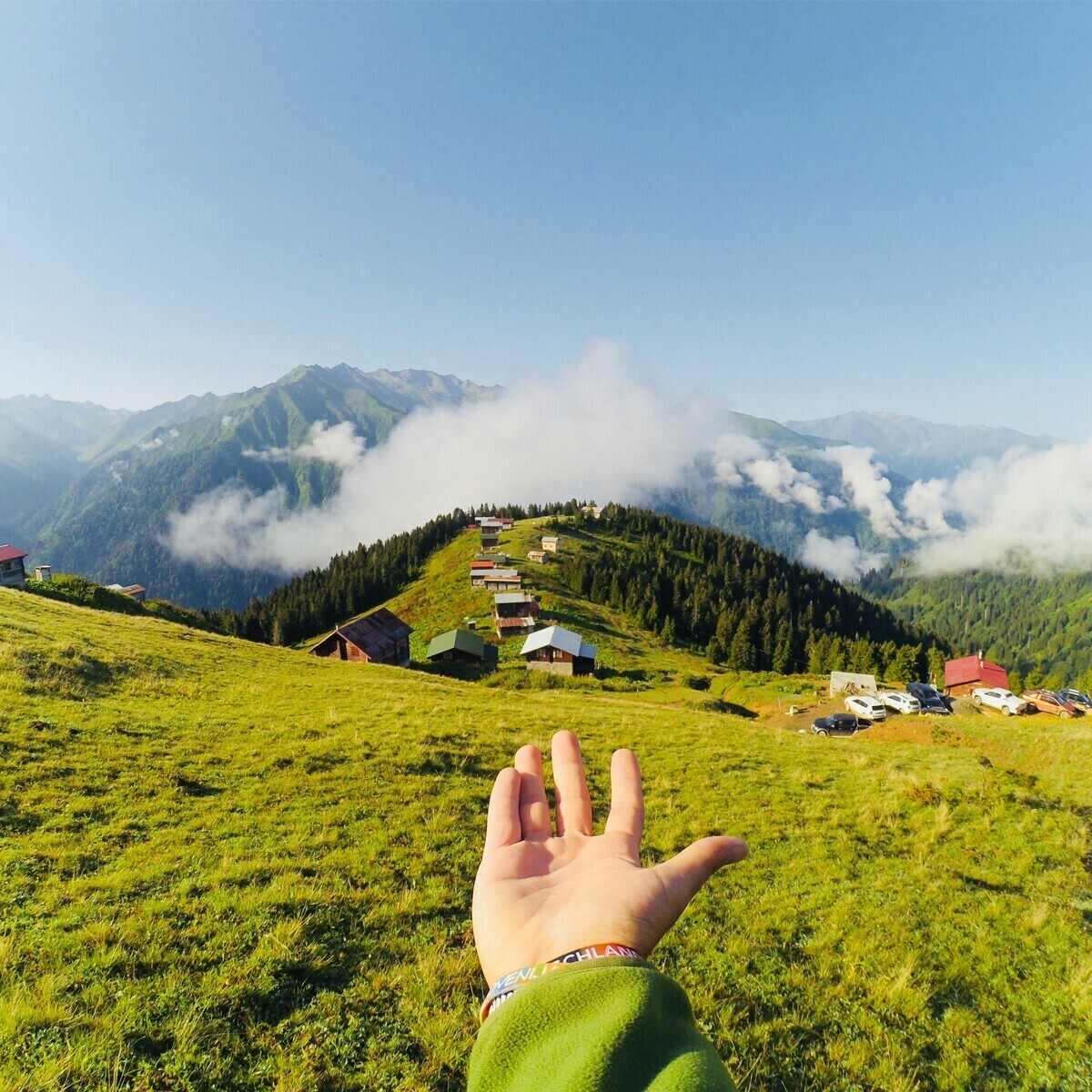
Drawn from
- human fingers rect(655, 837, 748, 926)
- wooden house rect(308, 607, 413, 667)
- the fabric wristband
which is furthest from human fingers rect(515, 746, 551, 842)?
wooden house rect(308, 607, 413, 667)

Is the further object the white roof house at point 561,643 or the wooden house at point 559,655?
the white roof house at point 561,643

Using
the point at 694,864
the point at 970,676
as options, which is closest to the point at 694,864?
the point at 694,864

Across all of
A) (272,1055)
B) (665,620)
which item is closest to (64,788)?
(272,1055)

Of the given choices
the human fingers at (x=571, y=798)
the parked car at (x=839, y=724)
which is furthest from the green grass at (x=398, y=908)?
the parked car at (x=839, y=724)

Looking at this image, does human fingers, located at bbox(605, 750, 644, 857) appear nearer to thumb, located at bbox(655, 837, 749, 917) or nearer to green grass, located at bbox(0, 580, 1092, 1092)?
thumb, located at bbox(655, 837, 749, 917)

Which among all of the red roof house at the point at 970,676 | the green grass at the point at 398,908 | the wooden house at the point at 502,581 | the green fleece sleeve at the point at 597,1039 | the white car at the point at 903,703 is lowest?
the red roof house at the point at 970,676

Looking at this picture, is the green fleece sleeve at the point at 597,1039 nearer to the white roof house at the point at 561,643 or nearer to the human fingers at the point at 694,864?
the human fingers at the point at 694,864

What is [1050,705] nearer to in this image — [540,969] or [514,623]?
[514,623]
